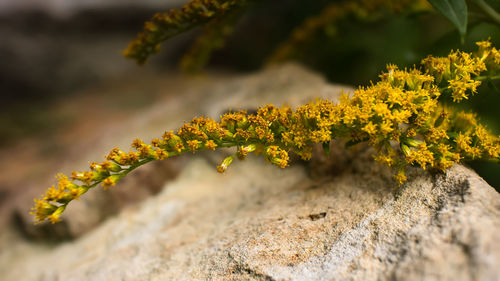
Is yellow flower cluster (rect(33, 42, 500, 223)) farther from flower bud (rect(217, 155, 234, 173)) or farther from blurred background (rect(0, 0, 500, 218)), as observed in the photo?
blurred background (rect(0, 0, 500, 218))

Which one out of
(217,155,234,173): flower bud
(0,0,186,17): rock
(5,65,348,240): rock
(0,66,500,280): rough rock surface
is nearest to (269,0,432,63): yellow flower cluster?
(5,65,348,240): rock

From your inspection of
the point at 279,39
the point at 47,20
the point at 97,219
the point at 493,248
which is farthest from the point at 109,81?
the point at 493,248

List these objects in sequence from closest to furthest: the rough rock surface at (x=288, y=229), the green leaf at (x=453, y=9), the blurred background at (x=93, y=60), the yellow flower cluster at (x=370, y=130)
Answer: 1. the rough rock surface at (x=288, y=229)
2. the yellow flower cluster at (x=370, y=130)
3. the green leaf at (x=453, y=9)
4. the blurred background at (x=93, y=60)

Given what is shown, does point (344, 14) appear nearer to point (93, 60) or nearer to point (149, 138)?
point (149, 138)

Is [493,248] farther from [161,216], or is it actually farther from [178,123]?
[178,123]

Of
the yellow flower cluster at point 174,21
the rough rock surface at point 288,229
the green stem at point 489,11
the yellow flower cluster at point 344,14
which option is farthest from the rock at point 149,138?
the green stem at point 489,11

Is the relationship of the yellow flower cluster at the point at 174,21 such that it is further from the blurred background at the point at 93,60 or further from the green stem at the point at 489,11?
the blurred background at the point at 93,60

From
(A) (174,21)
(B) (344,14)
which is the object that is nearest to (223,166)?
(A) (174,21)
